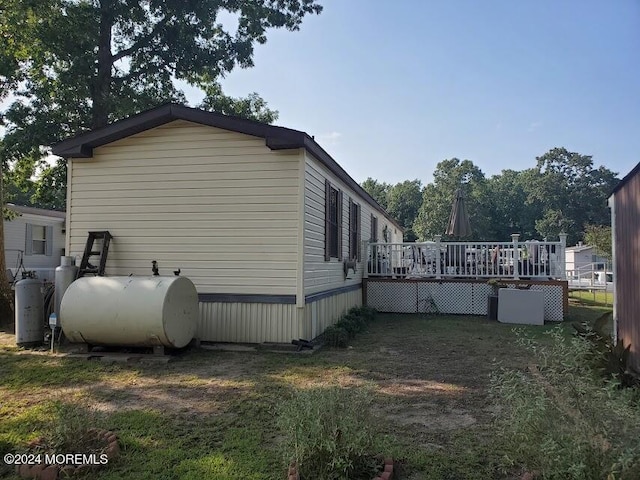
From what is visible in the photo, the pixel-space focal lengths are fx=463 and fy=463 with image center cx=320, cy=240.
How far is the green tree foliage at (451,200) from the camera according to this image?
4841 cm

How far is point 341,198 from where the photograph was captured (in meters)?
9.57

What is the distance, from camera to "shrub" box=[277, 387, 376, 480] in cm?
260

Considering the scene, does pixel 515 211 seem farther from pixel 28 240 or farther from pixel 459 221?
pixel 28 240

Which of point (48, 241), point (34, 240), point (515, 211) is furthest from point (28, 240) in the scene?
point (515, 211)

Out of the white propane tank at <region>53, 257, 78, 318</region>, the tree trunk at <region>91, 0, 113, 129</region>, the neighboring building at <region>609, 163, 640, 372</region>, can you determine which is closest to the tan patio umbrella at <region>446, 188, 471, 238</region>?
the neighboring building at <region>609, 163, 640, 372</region>

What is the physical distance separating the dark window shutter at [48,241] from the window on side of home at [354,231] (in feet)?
37.9

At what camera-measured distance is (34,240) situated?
51.6 feet

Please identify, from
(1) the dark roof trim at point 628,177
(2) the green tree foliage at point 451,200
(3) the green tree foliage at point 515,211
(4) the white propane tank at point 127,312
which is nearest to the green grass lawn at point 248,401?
(4) the white propane tank at point 127,312

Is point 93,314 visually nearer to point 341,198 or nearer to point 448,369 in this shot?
point 448,369

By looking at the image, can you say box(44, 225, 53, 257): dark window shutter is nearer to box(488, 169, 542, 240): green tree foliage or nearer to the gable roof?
the gable roof

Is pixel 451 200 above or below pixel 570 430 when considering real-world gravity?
above

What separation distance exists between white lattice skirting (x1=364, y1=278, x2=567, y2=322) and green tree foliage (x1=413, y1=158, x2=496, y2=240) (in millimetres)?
35881

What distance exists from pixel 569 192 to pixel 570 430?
2363 inches

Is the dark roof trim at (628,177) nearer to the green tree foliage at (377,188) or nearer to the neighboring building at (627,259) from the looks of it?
the neighboring building at (627,259)
